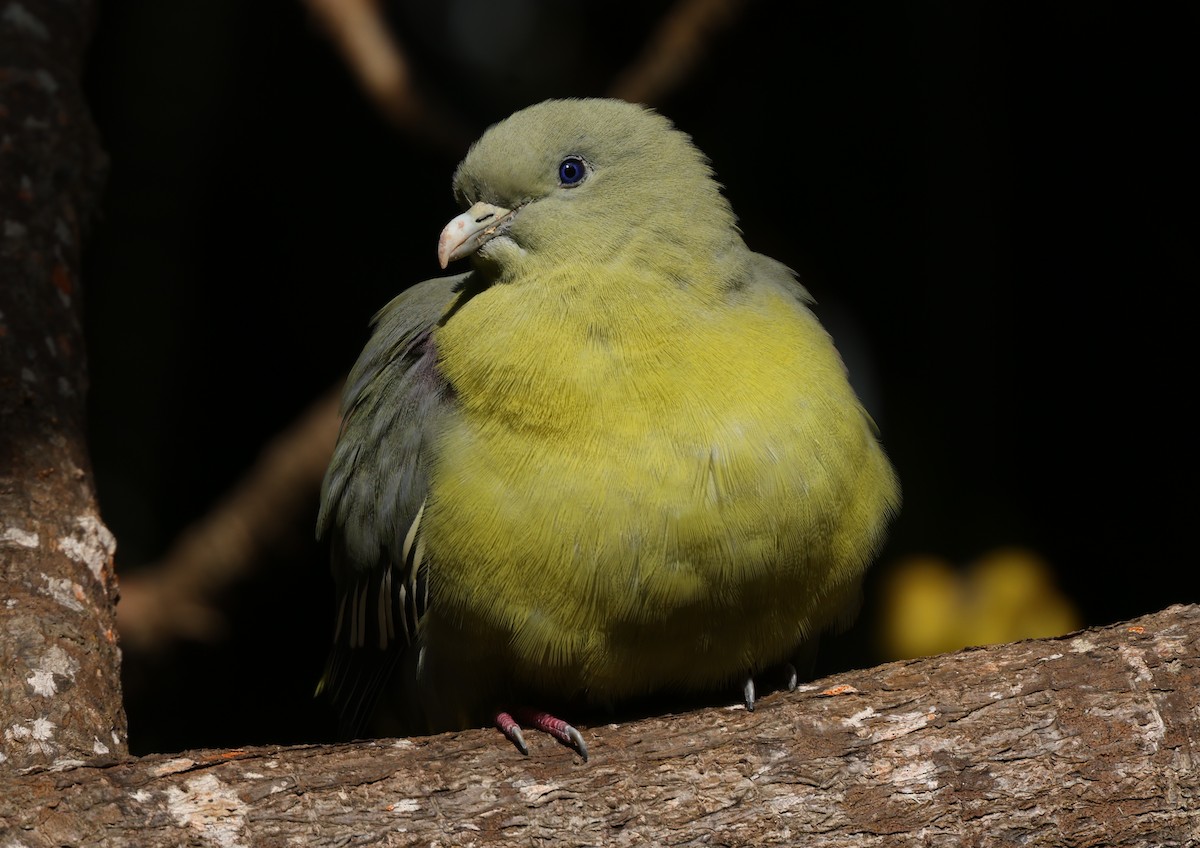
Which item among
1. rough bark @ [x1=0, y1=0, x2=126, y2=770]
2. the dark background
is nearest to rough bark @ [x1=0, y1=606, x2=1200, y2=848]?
rough bark @ [x1=0, y1=0, x2=126, y2=770]

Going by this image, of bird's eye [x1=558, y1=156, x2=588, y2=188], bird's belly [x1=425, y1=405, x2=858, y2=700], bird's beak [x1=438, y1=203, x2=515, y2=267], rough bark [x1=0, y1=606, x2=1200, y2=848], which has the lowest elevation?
rough bark [x1=0, y1=606, x2=1200, y2=848]

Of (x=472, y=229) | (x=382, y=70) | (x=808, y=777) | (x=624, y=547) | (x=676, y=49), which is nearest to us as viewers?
(x=808, y=777)

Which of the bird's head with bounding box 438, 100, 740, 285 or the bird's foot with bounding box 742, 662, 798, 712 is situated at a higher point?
the bird's head with bounding box 438, 100, 740, 285

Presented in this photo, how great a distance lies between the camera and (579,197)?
9.79 ft

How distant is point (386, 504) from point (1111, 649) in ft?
5.09

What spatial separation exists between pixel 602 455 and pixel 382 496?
64 cm

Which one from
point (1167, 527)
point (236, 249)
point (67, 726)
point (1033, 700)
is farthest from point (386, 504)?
point (1167, 527)

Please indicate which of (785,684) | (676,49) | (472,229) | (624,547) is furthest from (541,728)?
(676,49)

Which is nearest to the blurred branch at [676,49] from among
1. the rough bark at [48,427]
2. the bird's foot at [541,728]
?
the rough bark at [48,427]

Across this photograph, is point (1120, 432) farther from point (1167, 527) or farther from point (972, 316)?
point (972, 316)

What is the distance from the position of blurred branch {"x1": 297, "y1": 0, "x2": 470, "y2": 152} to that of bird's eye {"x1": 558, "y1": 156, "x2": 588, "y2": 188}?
1985 mm

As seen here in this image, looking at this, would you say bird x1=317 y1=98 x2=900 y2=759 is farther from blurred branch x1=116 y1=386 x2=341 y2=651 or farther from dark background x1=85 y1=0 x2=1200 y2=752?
dark background x1=85 y1=0 x2=1200 y2=752

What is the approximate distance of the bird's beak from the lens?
114 inches

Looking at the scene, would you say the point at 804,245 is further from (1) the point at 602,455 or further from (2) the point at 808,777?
(2) the point at 808,777
